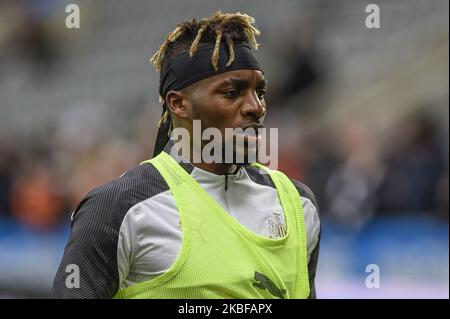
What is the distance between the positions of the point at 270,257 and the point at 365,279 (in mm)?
4288

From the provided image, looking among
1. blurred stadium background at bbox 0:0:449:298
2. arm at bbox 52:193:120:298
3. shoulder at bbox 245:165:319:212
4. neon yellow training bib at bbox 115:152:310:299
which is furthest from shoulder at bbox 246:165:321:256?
blurred stadium background at bbox 0:0:449:298

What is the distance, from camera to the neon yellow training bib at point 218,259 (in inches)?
109

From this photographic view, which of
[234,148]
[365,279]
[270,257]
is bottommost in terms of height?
[365,279]

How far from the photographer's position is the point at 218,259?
2.82 metres

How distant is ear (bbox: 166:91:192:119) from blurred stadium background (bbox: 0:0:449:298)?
426 cm

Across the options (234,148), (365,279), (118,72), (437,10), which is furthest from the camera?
(118,72)

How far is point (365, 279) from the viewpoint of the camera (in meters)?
7.05

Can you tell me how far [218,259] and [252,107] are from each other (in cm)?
54

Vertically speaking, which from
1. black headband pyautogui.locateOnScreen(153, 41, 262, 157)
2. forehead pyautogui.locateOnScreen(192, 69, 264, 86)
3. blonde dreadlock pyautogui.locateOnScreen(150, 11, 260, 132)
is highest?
blonde dreadlock pyautogui.locateOnScreen(150, 11, 260, 132)

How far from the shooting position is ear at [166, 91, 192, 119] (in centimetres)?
307

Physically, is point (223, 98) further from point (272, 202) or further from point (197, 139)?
point (272, 202)

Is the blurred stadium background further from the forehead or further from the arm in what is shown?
the arm

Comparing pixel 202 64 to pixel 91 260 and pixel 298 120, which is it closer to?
pixel 91 260
